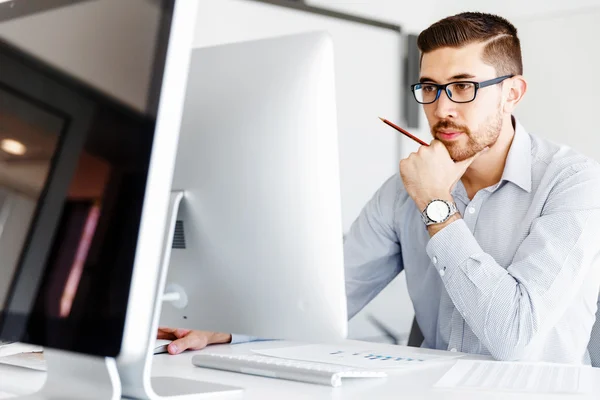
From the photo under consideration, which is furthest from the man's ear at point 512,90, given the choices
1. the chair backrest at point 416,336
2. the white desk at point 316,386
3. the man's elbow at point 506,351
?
the white desk at point 316,386

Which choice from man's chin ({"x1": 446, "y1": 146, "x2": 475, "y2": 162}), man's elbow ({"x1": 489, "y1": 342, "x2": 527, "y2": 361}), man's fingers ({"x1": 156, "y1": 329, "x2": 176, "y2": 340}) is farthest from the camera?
man's chin ({"x1": 446, "y1": 146, "x2": 475, "y2": 162})

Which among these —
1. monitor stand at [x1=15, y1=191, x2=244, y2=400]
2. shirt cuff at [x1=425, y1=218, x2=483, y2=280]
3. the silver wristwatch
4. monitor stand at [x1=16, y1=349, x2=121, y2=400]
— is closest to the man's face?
the silver wristwatch

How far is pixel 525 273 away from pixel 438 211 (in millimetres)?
242

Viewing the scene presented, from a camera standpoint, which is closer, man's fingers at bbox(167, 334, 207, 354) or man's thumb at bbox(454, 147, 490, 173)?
man's fingers at bbox(167, 334, 207, 354)

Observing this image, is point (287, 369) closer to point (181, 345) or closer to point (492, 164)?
point (181, 345)

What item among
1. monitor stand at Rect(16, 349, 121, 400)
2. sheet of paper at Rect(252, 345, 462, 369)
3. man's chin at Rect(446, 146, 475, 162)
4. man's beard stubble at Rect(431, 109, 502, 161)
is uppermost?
man's beard stubble at Rect(431, 109, 502, 161)

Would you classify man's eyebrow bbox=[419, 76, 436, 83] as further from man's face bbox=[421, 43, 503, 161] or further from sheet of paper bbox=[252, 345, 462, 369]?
sheet of paper bbox=[252, 345, 462, 369]

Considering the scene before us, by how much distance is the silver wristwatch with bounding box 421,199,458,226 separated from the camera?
5.21 feet

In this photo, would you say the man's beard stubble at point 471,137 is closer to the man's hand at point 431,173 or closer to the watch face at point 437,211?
Answer: the man's hand at point 431,173

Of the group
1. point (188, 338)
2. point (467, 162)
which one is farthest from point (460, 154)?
point (188, 338)

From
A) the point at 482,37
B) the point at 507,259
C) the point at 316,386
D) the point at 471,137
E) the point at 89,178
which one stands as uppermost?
the point at 482,37

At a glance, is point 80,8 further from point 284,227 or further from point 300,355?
point 300,355

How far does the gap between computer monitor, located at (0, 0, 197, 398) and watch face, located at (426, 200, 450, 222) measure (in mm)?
868

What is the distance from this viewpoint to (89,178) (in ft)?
2.60
